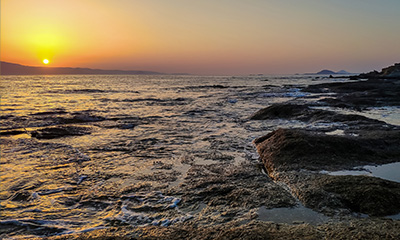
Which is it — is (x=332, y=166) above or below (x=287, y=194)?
above

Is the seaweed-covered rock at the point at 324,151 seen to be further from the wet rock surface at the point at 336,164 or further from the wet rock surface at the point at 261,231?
the wet rock surface at the point at 261,231

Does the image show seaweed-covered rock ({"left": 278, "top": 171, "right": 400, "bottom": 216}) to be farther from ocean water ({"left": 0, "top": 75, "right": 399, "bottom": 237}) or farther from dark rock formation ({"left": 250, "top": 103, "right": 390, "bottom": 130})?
dark rock formation ({"left": 250, "top": 103, "right": 390, "bottom": 130})

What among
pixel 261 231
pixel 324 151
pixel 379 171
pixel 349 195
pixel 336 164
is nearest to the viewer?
pixel 261 231

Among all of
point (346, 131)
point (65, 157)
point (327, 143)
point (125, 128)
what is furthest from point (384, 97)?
point (65, 157)

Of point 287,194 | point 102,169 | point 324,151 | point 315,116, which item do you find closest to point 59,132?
point 102,169

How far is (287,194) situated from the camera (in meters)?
4.95

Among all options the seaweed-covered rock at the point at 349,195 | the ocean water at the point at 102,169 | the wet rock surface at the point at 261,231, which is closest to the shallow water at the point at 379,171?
the seaweed-covered rock at the point at 349,195

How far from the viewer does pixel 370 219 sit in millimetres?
3865

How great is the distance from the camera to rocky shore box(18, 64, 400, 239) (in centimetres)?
365

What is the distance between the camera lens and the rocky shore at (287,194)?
3646 millimetres

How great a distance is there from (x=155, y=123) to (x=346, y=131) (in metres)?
9.34

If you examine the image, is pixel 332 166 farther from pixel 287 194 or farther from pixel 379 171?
pixel 287 194

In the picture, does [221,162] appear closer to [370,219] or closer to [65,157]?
[370,219]

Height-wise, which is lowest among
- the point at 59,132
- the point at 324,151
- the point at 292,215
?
the point at 59,132
